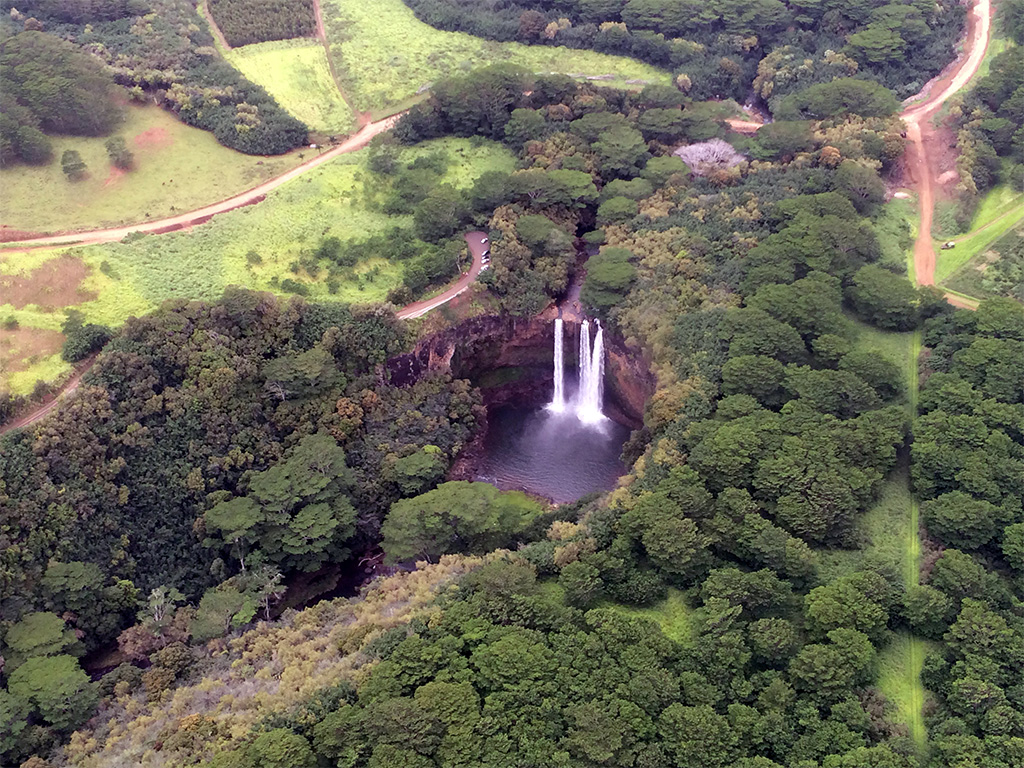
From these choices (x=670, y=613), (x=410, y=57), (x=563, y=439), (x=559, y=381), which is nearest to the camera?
(x=670, y=613)

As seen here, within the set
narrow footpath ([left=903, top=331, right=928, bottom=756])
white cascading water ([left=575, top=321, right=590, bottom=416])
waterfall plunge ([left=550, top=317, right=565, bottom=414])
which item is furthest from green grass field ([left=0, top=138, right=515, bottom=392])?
narrow footpath ([left=903, top=331, right=928, bottom=756])

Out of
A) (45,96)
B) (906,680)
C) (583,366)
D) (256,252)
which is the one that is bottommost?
(906,680)

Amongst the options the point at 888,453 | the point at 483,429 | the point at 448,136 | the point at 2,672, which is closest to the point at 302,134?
the point at 448,136

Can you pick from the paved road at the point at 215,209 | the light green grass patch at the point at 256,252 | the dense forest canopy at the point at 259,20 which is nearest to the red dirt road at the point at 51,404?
the light green grass patch at the point at 256,252

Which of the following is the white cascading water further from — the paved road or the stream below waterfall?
the paved road

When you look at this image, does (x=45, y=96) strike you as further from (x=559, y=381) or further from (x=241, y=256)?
(x=559, y=381)

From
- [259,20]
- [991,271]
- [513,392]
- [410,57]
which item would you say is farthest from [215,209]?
[991,271]
